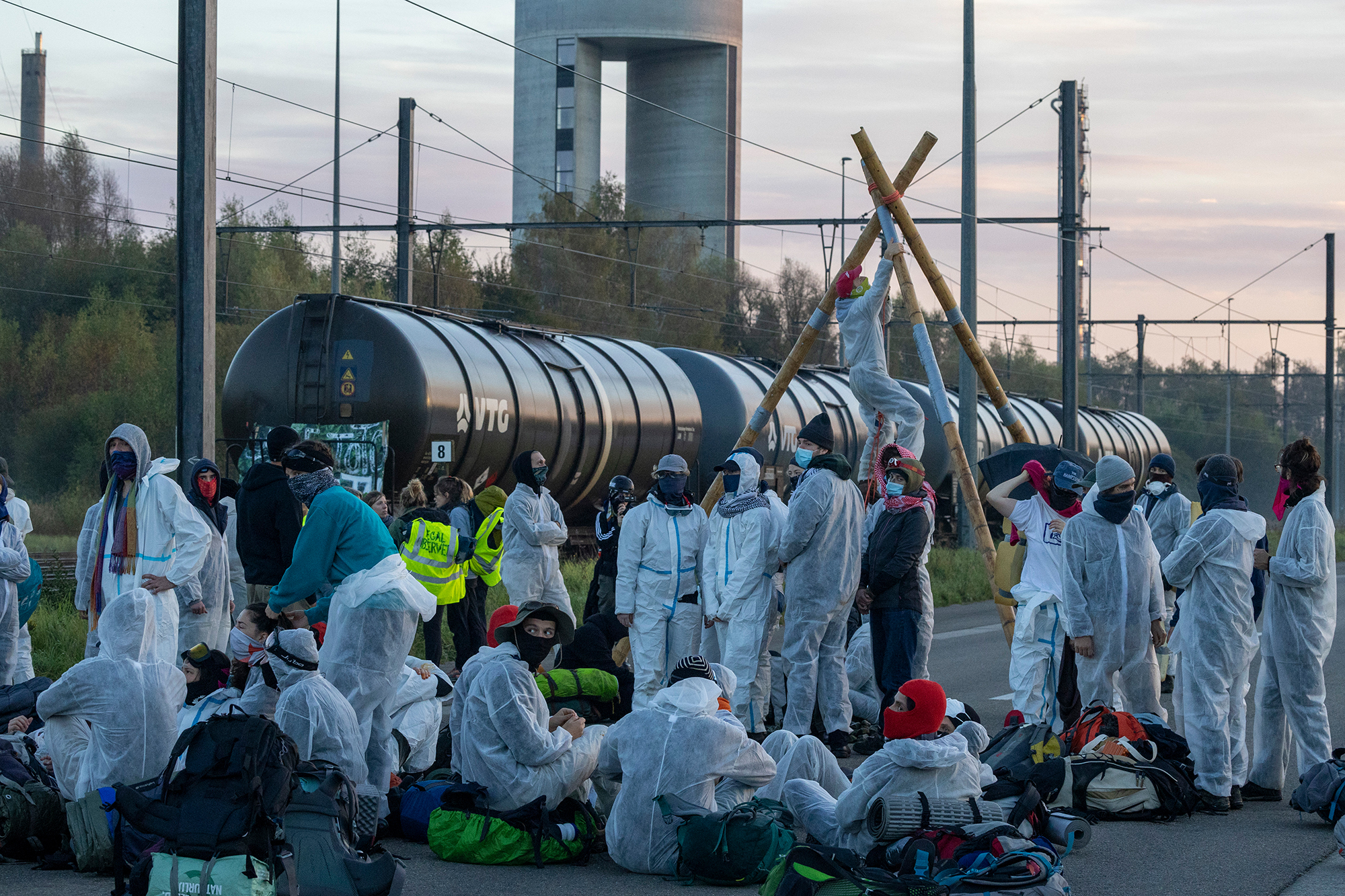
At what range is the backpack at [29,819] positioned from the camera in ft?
21.9

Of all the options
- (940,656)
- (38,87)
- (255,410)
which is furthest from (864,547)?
(38,87)

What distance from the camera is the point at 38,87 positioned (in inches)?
1943

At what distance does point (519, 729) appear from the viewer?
6.85 metres

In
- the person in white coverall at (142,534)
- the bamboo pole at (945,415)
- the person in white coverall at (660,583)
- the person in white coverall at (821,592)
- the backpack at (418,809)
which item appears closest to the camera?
the backpack at (418,809)

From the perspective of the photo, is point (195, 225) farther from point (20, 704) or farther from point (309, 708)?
point (309, 708)

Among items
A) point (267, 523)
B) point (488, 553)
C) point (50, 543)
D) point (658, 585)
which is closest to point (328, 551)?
point (267, 523)

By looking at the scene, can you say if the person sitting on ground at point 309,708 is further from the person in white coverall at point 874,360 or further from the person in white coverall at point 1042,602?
the person in white coverall at point 874,360

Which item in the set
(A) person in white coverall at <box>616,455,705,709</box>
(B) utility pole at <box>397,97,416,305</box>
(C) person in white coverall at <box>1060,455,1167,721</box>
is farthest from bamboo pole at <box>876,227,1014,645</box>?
(B) utility pole at <box>397,97,416,305</box>

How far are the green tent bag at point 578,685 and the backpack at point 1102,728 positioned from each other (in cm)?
267

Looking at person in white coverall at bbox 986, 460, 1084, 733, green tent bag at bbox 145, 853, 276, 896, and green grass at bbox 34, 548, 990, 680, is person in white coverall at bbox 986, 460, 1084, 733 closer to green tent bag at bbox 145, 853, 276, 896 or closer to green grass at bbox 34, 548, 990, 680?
green tent bag at bbox 145, 853, 276, 896

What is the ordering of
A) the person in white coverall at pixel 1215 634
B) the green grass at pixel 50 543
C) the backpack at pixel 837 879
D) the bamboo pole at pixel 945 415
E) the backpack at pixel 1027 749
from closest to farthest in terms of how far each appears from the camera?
the backpack at pixel 837 879
the backpack at pixel 1027 749
the person in white coverall at pixel 1215 634
the bamboo pole at pixel 945 415
the green grass at pixel 50 543

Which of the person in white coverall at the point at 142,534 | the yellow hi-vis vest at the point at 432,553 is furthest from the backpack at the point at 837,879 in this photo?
the yellow hi-vis vest at the point at 432,553

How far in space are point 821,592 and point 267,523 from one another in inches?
141

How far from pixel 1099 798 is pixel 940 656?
6.66 metres
